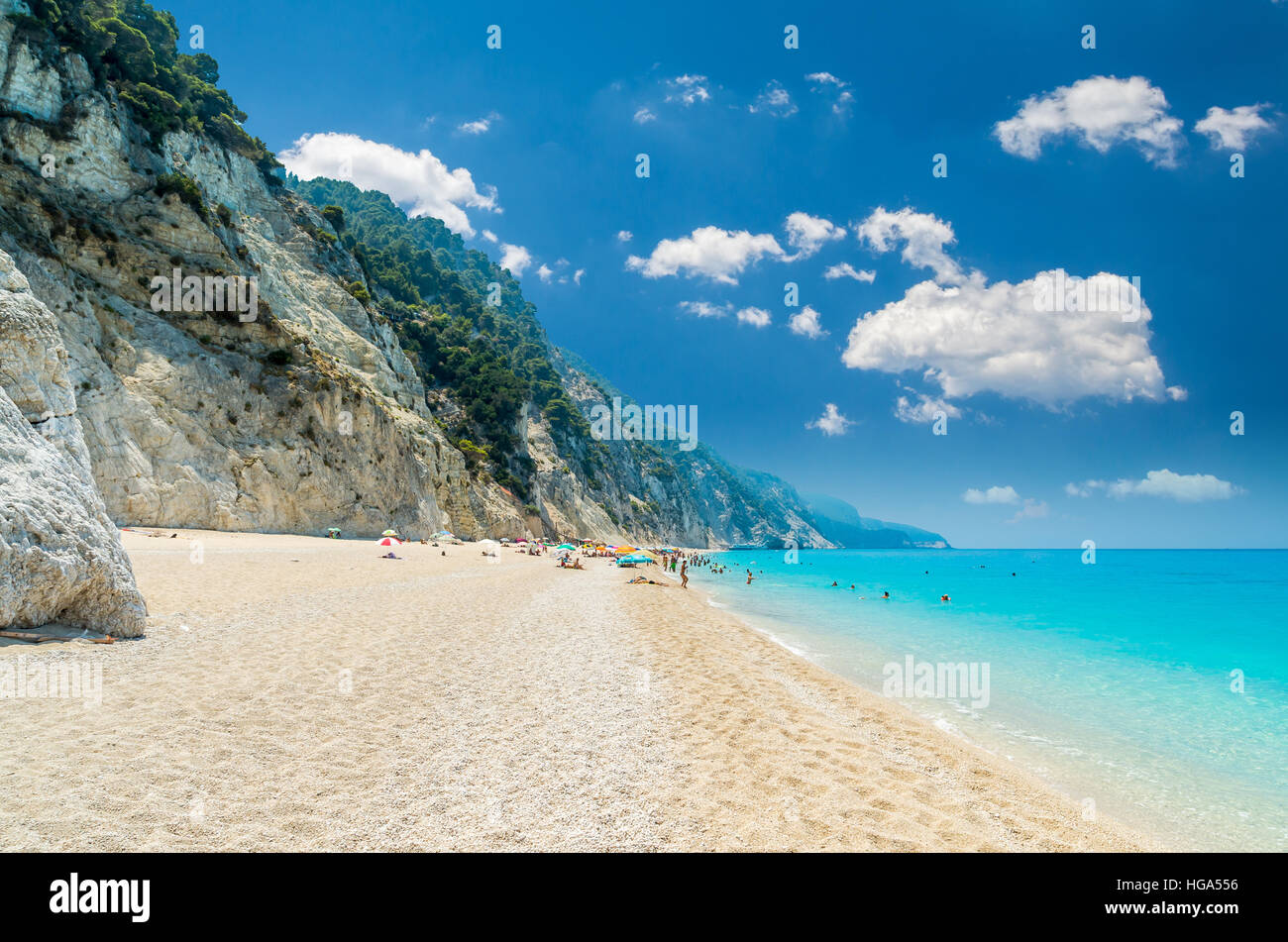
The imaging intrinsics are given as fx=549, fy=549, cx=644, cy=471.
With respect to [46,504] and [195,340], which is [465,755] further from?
[195,340]

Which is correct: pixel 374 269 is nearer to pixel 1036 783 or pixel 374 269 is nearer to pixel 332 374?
pixel 332 374

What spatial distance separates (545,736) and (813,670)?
7872 mm

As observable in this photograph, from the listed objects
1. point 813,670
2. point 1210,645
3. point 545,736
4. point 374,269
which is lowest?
point 1210,645

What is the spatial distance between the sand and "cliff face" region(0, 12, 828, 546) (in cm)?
2137

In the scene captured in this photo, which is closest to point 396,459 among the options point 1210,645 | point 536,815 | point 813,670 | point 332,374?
point 332,374

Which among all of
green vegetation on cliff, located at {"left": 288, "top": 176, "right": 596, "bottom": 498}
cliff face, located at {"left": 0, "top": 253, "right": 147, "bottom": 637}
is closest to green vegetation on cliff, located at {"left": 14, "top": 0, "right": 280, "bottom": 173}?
green vegetation on cliff, located at {"left": 288, "top": 176, "right": 596, "bottom": 498}

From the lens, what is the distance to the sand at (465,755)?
13.2 ft

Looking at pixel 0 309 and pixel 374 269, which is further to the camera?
pixel 374 269

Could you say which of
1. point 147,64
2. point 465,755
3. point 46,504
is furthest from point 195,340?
point 465,755

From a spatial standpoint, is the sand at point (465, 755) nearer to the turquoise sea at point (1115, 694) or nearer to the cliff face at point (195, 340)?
the turquoise sea at point (1115, 694)

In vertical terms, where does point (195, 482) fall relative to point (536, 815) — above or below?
above

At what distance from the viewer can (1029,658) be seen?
17.6 metres

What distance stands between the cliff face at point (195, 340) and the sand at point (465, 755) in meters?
21.4
